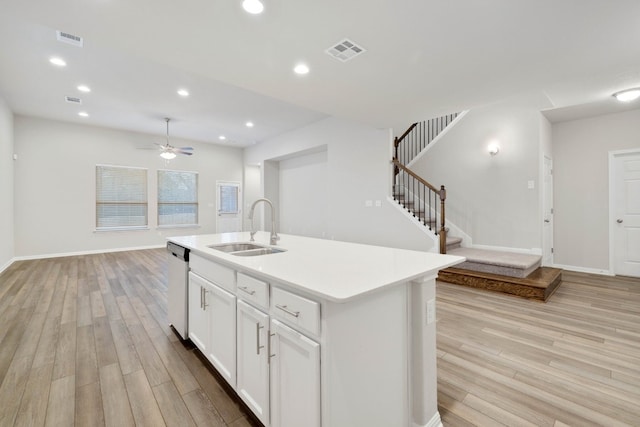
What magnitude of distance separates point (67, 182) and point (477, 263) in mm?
8586

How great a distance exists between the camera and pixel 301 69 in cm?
308

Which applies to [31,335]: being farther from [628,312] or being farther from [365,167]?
[628,312]

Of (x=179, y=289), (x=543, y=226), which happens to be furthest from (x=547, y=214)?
(x=179, y=289)

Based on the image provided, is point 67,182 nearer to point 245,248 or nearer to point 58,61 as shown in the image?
point 58,61

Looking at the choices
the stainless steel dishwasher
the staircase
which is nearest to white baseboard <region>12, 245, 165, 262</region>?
the stainless steel dishwasher

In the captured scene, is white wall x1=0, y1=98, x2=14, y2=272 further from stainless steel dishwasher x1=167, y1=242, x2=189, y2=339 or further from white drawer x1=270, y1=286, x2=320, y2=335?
white drawer x1=270, y1=286, x2=320, y2=335

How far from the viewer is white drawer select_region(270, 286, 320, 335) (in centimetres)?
113

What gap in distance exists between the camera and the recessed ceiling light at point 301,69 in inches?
119

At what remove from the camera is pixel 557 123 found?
5336mm

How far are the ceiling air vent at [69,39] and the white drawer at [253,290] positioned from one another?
364 centimetres

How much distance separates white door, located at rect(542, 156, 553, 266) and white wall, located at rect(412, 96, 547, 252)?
0.93 feet

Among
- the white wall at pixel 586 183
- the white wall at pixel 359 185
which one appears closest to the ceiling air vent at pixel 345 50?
the white wall at pixel 359 185

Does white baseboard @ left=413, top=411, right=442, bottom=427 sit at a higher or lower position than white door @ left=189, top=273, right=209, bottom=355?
lower

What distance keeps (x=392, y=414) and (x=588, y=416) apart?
125 centimetres
